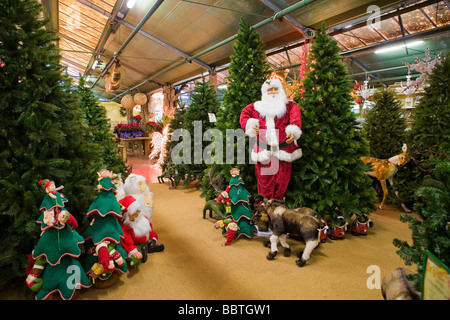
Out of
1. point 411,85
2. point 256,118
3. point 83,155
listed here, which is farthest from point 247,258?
point 411,85

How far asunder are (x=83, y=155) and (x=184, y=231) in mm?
1539

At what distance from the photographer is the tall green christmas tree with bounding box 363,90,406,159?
4141 millimetres

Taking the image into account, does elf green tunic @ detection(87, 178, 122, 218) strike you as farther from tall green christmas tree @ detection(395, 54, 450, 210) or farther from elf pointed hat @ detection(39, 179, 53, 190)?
tall green christmas tree @ detection(395, 54, 450, 210)

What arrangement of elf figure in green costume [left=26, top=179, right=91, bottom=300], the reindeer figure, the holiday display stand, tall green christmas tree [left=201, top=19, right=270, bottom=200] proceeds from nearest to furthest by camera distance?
1. elf figure in green costume [left=26, top=179, right=91, bottom=300]
2. the holiday display stand
3. tall green christmas tree [left=201, top=19, right=270, bottom=200]
4. the reindeer figure

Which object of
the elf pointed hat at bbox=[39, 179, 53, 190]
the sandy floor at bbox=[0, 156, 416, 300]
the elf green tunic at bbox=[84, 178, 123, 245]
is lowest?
the sandy floor at bbox=[0, 156, 416, 300]

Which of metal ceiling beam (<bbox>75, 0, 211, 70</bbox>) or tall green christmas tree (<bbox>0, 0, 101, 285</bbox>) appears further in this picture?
metal ceiling beam (<bbox>75, 0, 211, 70</bbox>)

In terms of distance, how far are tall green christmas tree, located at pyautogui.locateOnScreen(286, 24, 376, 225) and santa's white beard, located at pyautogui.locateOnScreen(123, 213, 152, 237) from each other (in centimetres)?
168

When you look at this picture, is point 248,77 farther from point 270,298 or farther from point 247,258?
point 270,298

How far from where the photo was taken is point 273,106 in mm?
2834

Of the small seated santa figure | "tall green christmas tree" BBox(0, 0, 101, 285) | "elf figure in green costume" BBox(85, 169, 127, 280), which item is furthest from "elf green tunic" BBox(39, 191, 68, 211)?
the small seated santa figure

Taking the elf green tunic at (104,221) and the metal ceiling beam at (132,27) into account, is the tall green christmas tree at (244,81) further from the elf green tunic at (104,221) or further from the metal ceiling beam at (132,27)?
the metal ceiling beam at (132,27)

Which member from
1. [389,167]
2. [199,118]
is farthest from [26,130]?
[389,167]

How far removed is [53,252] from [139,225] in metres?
0.77

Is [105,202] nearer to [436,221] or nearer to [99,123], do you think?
[436,221]
